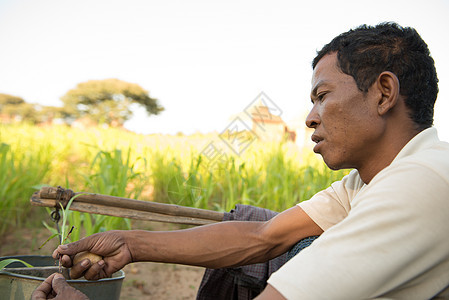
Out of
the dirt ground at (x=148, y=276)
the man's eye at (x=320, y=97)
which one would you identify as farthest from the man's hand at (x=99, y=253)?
the dirt ground at (x=148, y=276)

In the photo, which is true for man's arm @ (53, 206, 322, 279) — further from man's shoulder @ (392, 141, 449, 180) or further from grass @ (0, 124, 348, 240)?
grass @ (0, 124, 348, 240)

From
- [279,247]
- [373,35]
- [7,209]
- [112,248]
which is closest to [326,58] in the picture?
[373,35]

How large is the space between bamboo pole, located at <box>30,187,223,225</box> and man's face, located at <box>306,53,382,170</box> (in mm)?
849

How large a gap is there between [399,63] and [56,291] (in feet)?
3.81

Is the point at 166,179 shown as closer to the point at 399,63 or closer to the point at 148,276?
the point at 148,276

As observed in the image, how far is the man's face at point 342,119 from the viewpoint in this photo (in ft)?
3.43

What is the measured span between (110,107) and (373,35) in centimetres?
3050

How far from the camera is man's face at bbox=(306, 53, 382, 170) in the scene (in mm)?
1044

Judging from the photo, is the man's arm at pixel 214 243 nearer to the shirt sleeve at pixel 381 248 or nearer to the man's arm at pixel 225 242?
the man's arm at pixel 225 242

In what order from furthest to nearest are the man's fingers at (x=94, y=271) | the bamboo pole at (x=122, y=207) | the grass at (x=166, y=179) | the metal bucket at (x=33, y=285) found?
the grass at (x=166, y=179) → the bamboo pole at (x=122, y=207) → the man's fingers at (x=94, y=271) → the metal bucket at (x=33, y=285)

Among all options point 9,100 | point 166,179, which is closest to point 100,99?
point 9,100

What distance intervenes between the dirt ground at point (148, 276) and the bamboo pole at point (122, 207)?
853 mm

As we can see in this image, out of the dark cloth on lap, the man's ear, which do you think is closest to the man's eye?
the man's ear

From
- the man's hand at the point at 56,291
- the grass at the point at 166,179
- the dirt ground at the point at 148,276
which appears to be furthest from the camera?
the grass at the point at 166,179
